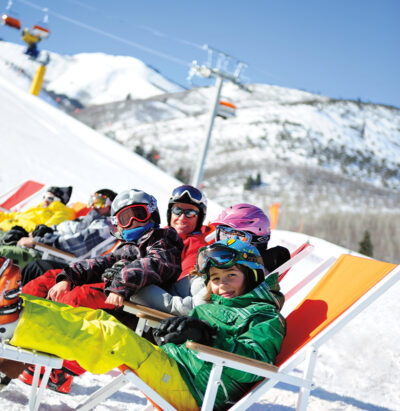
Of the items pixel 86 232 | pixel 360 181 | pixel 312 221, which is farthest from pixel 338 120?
pixel 86 232

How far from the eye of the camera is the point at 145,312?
107 inches

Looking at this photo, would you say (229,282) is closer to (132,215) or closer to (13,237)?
(132,215)

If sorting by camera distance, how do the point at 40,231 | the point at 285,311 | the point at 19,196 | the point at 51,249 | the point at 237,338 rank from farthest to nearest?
1. the point at 19,196
2. the point at 285,311
3. the point at 40,231
4. the point at 51,249
5. the point at 237,338

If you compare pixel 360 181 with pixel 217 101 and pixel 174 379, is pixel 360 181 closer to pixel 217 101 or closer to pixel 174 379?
pixel 217 101

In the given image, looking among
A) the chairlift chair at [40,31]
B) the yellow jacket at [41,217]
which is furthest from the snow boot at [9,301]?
the chairlift chair at [40,31]

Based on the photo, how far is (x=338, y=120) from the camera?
121 m

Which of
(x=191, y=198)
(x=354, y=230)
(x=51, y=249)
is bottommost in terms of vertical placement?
(x=51, y=249)

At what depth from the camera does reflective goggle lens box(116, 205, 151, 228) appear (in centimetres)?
352

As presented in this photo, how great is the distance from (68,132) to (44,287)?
18.2 metres

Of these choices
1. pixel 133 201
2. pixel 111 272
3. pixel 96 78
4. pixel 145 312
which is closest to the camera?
pixel 145 312

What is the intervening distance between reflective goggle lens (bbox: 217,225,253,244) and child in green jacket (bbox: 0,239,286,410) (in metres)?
0.75

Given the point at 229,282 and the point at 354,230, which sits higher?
the point at 354,230

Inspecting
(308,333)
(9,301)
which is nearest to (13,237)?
(9,301)

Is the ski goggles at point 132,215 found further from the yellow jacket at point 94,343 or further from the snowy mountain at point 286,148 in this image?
the snowy mountain at point 286,148
